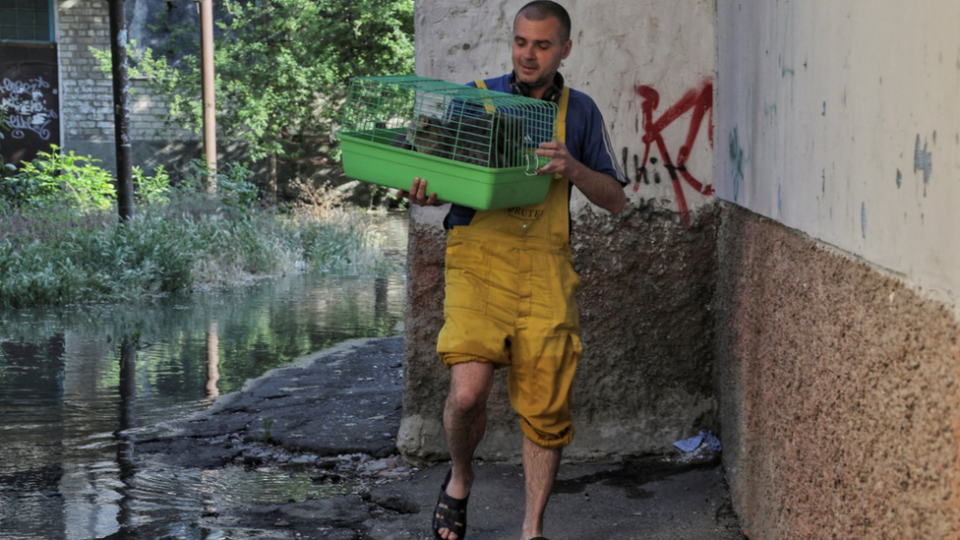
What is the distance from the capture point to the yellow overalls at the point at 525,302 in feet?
12.9

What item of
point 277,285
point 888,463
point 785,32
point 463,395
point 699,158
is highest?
point 785,32

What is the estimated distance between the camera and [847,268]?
2.50 m

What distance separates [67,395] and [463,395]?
3664mm

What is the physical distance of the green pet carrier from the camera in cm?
370

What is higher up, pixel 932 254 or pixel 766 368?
pixel 932 254

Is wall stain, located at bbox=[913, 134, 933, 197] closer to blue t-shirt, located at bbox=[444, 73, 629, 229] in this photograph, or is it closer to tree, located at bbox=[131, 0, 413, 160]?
blue t-shirt, located at bbox=[444, 73, 629, 229]

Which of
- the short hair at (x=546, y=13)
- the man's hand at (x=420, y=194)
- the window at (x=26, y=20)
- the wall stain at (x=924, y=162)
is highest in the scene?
the window at (x=26, y=20)

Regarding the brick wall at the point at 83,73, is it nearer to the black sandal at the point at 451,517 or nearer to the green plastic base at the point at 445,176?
the green plastic base at the point at 445,176

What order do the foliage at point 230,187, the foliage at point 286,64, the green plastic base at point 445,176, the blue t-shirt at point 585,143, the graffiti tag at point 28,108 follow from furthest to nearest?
the graffiti tag at point 28,108 < the foliage at point 286,64 < the foliage at point 230,187 < the blue t-shirt at point 585,143 < the green plastic base at point 445,176

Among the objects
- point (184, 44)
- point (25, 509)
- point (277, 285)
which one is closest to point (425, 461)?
point (25, 509)

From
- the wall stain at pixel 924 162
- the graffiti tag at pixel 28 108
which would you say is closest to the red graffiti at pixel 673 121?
the wall stain at pixel 924 162

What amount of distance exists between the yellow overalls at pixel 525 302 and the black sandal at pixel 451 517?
398 mm

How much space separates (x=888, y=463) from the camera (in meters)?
2.19

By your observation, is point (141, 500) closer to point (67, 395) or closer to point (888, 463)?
point (67, 395)
